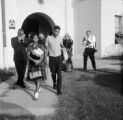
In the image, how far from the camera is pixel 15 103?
269 inches

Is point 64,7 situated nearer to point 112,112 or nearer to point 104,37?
point 104,37

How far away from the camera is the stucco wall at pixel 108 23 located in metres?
17.2

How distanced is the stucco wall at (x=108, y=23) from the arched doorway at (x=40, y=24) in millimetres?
3160

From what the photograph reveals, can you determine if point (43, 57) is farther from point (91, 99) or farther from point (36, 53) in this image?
point (91, 99)

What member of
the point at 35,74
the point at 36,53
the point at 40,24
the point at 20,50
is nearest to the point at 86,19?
the point at 40,24


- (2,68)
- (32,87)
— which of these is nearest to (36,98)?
(32,87)

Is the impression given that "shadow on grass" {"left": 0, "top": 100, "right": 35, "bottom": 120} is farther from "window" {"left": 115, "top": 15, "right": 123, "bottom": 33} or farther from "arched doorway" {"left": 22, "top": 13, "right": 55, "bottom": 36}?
"window" {"left": 115, "top": 15, "right": 123, "bottom": 33}

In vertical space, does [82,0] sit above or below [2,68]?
above

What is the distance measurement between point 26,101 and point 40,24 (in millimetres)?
12282

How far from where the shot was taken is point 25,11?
1533 cm

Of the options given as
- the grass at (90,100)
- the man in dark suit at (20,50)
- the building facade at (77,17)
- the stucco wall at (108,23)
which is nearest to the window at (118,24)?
the building facade at (77,17)

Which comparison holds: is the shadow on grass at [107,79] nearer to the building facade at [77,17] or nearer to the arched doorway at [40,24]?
the building facade at [77,17]

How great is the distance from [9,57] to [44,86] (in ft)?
17.0

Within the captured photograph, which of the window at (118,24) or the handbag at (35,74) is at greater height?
the window at (118,24)
